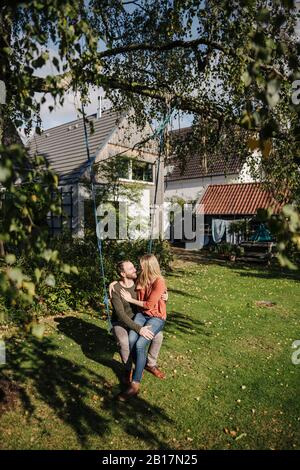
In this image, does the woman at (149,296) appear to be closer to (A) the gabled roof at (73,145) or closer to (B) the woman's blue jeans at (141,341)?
(B) the woman's blue jeans at (141,341)

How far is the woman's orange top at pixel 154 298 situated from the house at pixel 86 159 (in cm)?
735

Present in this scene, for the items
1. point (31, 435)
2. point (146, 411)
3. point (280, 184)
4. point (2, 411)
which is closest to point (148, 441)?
point (146, 411)

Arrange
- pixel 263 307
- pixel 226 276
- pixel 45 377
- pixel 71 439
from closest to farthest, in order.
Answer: pixel 71 439
pixel 45 377
pixel 263 307
pixel 226 276

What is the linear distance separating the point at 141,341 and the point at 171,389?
804 mm

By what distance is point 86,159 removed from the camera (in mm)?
17344

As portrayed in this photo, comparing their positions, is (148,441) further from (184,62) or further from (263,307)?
(184,62)

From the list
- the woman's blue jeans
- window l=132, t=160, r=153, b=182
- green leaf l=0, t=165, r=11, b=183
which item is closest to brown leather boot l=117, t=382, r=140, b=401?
the woman's blue jeans

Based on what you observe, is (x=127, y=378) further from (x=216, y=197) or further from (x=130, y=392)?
(x=216, y=197)

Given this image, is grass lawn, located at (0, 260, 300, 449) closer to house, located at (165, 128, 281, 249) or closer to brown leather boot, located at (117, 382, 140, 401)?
brown leather boot, located at (117, 382, 140, 401)

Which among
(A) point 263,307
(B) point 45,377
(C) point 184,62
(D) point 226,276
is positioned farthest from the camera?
(D) point 226,276

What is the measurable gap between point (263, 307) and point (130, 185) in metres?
7.01

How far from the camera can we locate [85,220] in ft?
46.5

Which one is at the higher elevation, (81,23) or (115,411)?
(81,23)

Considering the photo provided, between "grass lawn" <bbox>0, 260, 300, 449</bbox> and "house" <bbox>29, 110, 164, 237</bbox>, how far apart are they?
6.26 metres
